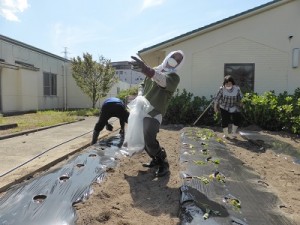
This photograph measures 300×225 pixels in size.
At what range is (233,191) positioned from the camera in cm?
354

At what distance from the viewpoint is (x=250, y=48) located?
37.1 ft

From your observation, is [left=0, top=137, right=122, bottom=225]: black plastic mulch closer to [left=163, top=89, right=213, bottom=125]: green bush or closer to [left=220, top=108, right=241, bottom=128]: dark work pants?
[left=220, top=108, right=241, bottom=128]: dark work pants

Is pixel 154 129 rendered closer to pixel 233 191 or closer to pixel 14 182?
pixel 233 191

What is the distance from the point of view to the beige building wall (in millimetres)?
11094

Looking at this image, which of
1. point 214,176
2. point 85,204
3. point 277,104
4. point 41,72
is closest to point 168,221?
point 85,204

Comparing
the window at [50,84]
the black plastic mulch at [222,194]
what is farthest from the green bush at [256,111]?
the window at [50,84]

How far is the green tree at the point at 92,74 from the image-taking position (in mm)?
19041

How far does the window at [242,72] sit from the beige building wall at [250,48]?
0.47 feet

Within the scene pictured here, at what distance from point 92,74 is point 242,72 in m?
10.5

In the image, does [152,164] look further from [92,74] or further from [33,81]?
[92,74]

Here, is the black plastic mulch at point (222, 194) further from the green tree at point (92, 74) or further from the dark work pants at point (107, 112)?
the green tree at point (92, 74)

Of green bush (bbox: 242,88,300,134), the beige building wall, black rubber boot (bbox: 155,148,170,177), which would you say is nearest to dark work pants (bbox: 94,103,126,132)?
black rubber boot (bbox: 155,148,170,177)

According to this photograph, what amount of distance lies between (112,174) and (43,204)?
4.28ft

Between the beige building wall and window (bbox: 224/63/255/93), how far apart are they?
14cm
